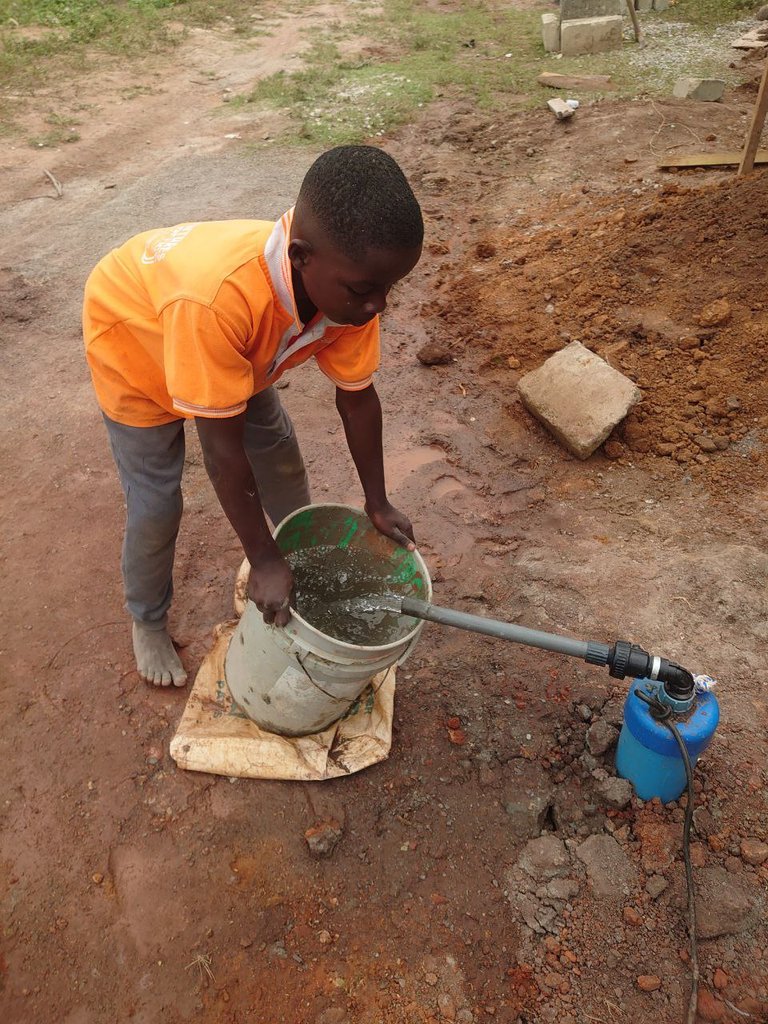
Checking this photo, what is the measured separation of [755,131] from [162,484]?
4.22m

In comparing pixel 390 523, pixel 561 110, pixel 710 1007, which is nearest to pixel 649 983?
pixel 710 1007

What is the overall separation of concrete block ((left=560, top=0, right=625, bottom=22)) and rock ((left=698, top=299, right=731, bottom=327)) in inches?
253

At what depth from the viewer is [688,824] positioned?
1.78m

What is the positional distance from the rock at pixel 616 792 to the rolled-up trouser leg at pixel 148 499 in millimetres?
1418

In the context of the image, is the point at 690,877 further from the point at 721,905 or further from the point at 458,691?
the point at 458,691

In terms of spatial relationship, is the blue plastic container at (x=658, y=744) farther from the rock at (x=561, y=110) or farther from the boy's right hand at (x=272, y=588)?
the rock at (x=561, y=110)

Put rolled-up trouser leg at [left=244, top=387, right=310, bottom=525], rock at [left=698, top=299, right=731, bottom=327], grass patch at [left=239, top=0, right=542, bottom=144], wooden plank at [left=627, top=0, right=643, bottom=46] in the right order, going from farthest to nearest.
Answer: wooden plank at [left=627, top=0, right=643, bottom=46] → grass patch at [left=239, top=0, right=542, bottom=144] → rock at [left=698, top=299, right=731, bottom=327] → rolled-up trouser leg at [left=244, top=387, right=310, bottom=525]

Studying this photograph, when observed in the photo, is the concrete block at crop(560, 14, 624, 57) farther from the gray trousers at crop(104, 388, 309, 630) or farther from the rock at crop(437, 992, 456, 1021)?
the rock at crop(437, 992, 456, 1021)

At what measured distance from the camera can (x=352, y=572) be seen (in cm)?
209

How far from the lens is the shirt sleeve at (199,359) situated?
147 centimetres

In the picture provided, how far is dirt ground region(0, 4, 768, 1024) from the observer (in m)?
1.77

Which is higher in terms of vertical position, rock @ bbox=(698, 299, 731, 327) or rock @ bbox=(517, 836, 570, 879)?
rock @ bbox=(698, 299, 731, 327)

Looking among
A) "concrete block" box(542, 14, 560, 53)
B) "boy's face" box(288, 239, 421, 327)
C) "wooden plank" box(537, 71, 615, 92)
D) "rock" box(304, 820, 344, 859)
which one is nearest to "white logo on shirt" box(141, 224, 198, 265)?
"boy's face" box(288, 239, 421, 327)

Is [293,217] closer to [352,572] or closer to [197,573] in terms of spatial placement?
[352,572]
